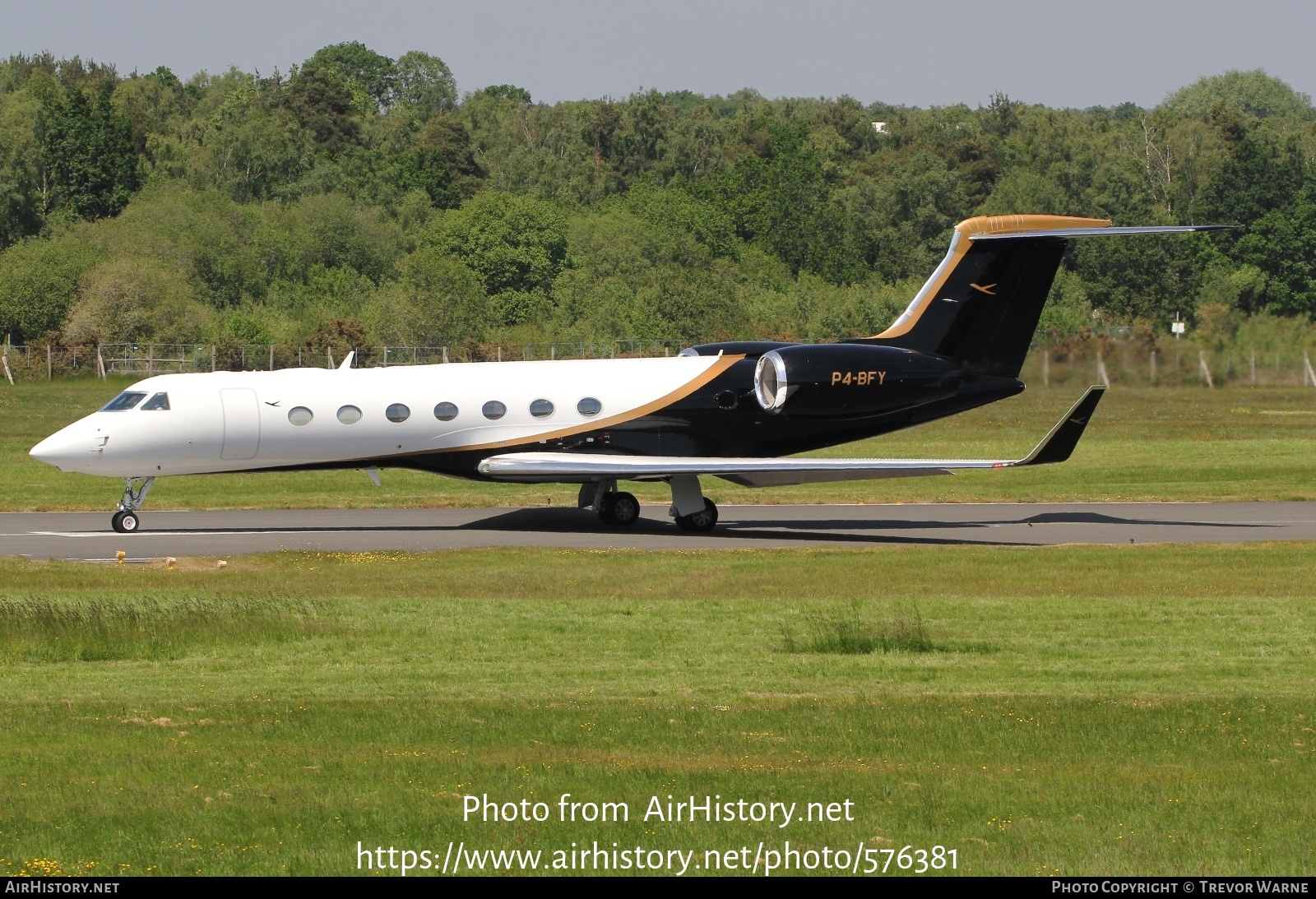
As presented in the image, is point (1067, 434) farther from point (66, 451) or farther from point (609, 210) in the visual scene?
point (609, 210)

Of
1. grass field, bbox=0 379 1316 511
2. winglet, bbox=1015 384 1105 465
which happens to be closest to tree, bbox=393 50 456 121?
grass field, bbox=0 379 1316 511

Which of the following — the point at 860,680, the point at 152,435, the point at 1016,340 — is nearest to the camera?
the point at 860,680

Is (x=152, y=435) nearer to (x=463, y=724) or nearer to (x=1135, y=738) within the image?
(x=463, y=724)

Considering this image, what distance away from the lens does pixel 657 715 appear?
12.4 metres

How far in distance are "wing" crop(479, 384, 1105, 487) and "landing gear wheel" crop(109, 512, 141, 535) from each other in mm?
6249

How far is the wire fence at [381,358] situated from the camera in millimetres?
44688

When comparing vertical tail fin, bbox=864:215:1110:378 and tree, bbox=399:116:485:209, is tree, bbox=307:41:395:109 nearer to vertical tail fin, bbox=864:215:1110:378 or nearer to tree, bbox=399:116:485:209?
tree, bbox=399:116:485:209

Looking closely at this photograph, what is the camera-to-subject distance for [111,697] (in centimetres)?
1313

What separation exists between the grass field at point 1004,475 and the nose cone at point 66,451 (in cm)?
728

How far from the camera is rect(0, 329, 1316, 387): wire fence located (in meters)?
44.7

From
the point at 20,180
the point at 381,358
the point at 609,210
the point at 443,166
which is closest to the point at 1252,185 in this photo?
the point at 609,210
